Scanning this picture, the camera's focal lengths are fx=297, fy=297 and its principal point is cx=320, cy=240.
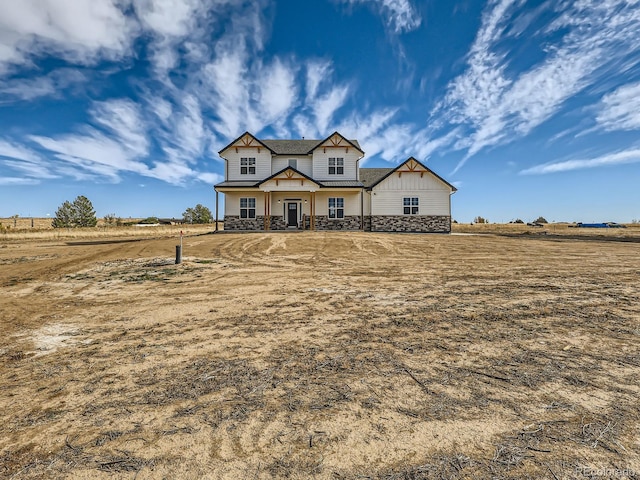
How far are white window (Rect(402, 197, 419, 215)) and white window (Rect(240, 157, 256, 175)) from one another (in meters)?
13.4

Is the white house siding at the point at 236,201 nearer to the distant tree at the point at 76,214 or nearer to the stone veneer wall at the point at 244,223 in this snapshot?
the stone veneer wall at the point at 244,223

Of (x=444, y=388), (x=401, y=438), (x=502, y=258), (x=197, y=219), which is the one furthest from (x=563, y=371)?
(x=197, y=219)

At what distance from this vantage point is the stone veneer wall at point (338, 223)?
2522 centimetres

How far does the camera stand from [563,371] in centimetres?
327

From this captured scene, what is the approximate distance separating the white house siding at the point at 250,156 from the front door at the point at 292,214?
361 cm

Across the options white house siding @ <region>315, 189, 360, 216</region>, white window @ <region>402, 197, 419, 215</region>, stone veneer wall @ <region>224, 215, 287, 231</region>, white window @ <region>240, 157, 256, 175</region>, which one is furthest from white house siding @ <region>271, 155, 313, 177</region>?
white window @ <region>402, 197, 419, 215</region>

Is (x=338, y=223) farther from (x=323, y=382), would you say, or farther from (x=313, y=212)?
(x=323, y=382)

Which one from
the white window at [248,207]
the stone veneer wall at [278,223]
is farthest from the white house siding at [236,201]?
the stone veneer wall at [278,223]

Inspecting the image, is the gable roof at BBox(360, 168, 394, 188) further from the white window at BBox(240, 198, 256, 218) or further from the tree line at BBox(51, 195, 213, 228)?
the tree line at BBox(51, 195, 213, 228)

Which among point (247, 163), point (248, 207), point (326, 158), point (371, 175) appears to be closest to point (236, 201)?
point (248, 207)

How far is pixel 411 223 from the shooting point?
25203 millimetres

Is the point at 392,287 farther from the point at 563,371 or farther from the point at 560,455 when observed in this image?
the point at 560,455

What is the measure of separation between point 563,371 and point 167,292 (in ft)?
24.2

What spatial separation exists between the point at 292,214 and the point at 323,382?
23.0 metres
